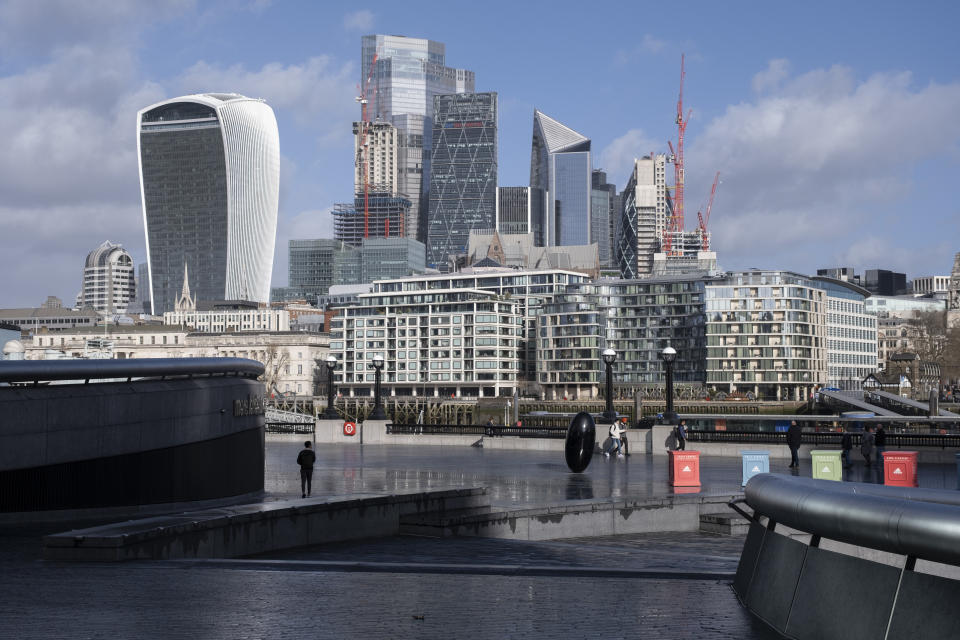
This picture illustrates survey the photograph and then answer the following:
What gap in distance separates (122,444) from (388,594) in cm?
1177

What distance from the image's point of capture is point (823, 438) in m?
44.6

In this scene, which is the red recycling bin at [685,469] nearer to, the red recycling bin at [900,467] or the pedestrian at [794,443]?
the red recycling bin at [900,467]

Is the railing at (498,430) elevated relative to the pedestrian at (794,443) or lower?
lower

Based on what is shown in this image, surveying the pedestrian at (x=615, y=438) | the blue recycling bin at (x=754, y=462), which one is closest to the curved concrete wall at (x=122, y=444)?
the blue recycling bin at (x=754, y=462)

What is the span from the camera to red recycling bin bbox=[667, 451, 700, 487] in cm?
2758

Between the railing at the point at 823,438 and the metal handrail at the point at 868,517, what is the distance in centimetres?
3274

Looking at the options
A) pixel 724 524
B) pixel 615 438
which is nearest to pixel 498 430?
pixel 615 438

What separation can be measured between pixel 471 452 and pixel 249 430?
20609mm

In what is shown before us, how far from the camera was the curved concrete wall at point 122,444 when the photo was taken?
19.6 meters

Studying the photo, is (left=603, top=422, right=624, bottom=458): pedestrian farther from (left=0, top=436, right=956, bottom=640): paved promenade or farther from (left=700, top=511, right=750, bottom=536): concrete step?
(left=0, top=436, right=956, bottom=640): paved promenade

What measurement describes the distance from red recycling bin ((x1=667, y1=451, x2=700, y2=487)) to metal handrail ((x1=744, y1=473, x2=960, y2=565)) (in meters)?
18.2

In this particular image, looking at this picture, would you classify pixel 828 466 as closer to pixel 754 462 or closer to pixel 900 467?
pixel 754 462

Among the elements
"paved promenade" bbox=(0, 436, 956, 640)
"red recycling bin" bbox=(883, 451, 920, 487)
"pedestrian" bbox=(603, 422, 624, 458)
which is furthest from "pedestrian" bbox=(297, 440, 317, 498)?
"pedestrian" bbox=(603, 422, 624, 458)

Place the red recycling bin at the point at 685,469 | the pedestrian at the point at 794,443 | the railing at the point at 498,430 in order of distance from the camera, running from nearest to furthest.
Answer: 1. the red recycling bin at the point at 685,469
2. the pedestrian at the point at 794,443
3. the railing at the point at 498,430
